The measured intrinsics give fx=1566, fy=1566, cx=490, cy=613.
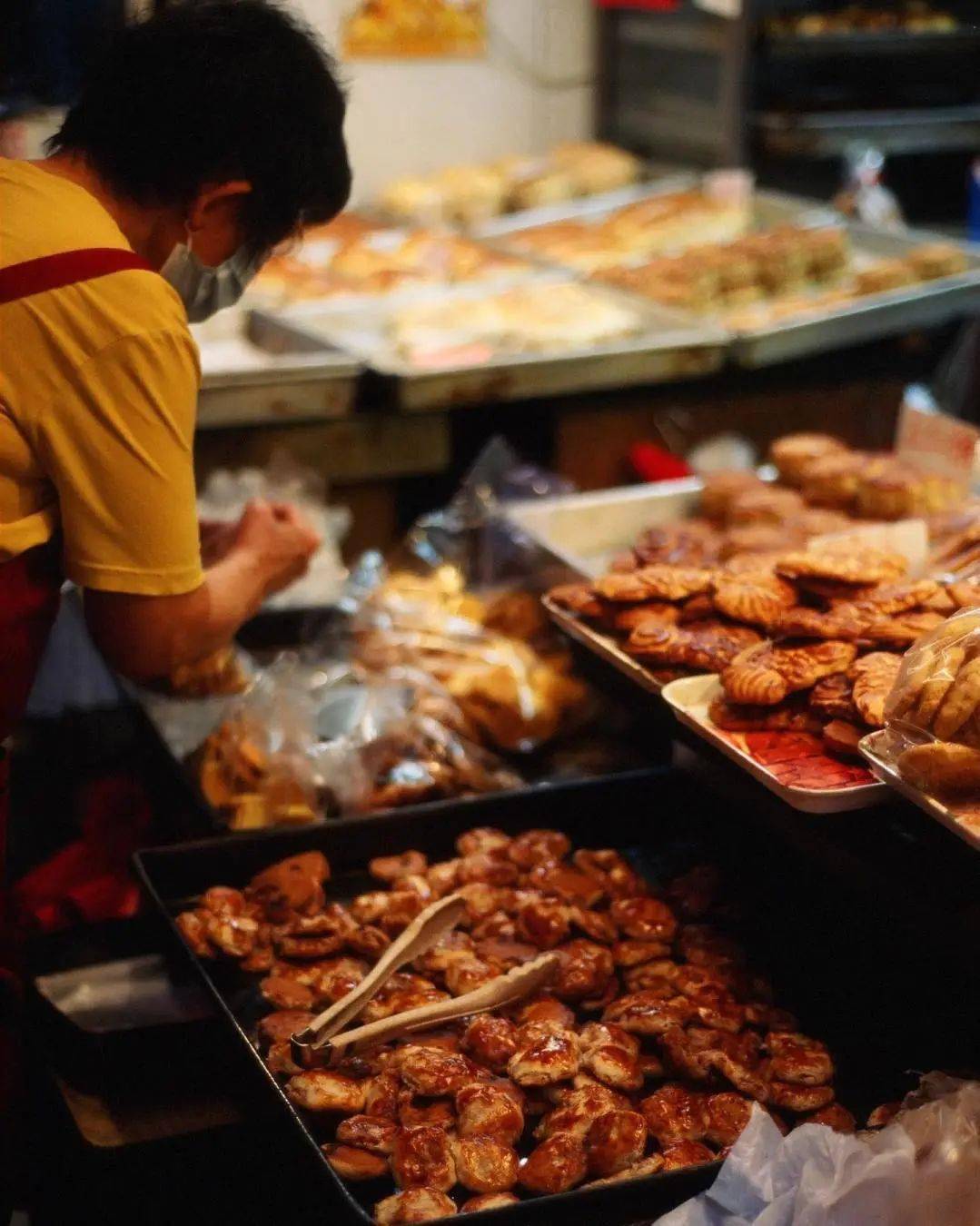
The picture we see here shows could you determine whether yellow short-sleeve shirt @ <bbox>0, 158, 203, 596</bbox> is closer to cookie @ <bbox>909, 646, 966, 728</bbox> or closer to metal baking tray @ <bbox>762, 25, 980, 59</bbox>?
cookie @ <bbox>909, 646, 966, 728</bbox>

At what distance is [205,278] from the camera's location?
92.7 inches

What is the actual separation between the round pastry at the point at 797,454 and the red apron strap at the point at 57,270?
155cm

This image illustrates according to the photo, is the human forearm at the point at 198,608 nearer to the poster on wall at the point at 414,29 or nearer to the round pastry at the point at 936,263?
the round pastry at the point at 936,263

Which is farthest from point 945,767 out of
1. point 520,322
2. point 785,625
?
point 520,322

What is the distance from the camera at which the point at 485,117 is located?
20.1 ft

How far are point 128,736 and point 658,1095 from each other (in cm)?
161

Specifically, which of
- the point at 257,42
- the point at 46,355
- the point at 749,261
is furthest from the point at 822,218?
the point at 46,355

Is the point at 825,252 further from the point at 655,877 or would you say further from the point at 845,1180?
the point at 845,1180

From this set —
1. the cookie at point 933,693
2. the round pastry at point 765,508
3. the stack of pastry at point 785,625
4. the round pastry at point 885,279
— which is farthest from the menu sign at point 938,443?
the round pastry at point 885,279

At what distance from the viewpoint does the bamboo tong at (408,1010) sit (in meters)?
1.86

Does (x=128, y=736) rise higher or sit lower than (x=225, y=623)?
lower

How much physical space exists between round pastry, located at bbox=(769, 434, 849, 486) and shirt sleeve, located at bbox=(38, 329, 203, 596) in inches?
56.0

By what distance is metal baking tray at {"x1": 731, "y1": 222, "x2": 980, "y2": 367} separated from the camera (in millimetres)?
4117

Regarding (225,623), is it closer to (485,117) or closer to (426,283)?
(426,283)
